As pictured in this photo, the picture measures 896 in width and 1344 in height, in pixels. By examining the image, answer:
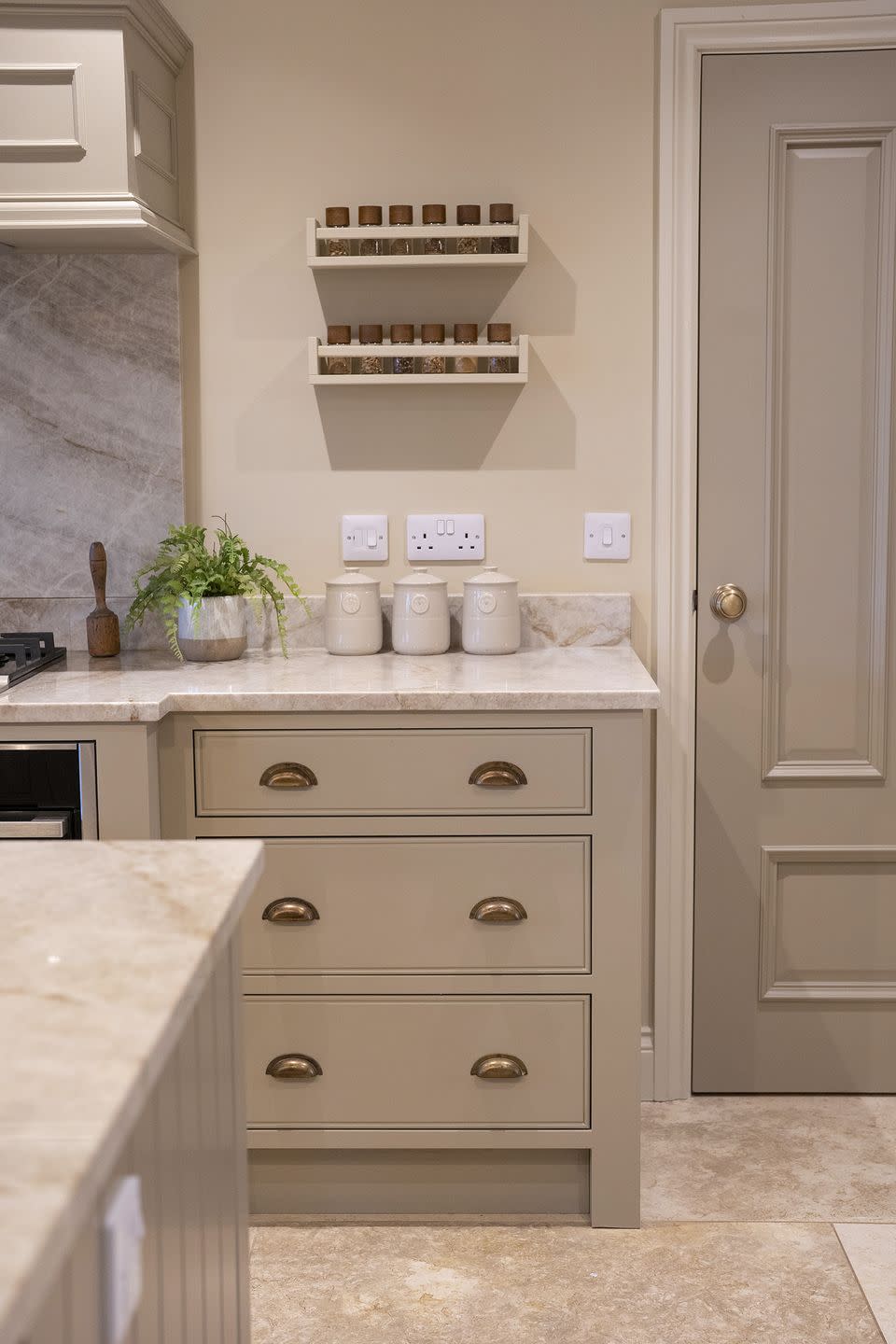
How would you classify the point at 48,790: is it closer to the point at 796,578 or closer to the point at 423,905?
the point at 423,905

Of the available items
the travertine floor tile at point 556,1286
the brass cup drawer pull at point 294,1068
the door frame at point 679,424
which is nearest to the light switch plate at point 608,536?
the door frame at point 679,424

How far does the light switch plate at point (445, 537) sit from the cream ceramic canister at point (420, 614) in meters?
0.13

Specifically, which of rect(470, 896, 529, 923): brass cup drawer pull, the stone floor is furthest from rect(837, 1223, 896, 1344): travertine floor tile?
rect(470, 896, 529, 923): brass cup drawer pull

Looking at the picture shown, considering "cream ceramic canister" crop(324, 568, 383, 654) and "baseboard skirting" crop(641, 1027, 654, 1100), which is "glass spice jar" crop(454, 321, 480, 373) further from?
"baseboard skirting" crop(641, 1027, 654, 1100)

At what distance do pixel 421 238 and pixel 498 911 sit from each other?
133 centimetres

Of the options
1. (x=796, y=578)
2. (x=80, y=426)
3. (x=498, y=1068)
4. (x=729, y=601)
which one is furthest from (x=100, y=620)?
(x=796, y=578)

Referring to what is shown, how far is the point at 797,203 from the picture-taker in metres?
2.76

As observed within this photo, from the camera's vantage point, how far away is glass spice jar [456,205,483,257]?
8.79 ft

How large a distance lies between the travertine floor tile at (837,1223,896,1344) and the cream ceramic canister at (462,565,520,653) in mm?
1245

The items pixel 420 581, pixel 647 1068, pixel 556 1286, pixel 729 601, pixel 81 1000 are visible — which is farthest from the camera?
pixel 647 1068

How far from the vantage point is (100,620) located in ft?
9.11

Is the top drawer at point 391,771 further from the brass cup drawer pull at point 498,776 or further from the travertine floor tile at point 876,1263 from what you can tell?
the travertine floor tile at point 876,1263

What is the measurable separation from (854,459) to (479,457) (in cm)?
78

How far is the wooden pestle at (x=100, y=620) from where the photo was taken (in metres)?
2.75
